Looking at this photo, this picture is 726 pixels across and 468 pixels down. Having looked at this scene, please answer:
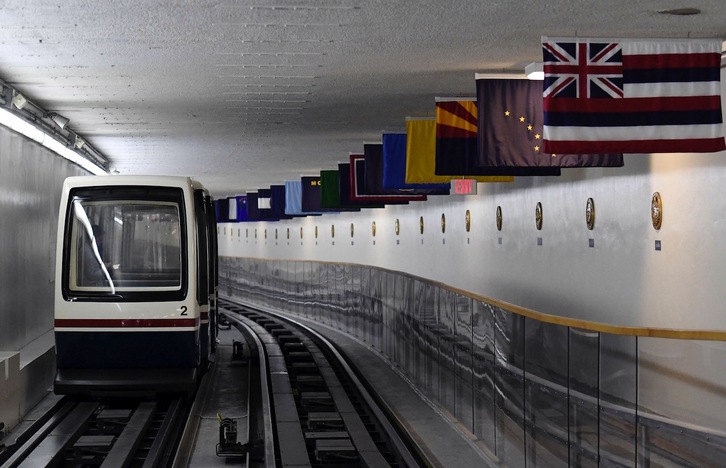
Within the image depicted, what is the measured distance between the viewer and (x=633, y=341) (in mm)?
6137

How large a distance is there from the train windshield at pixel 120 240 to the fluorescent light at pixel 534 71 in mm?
4530

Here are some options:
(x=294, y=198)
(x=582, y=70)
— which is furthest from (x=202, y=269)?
(x=294, y=198)

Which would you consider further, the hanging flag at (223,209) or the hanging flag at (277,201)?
the hanging flag at (223,209)

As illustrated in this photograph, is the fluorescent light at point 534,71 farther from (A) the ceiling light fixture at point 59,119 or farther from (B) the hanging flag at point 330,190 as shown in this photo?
(B) the hanging flag at point 330,190

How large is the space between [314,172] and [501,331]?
21.0 m

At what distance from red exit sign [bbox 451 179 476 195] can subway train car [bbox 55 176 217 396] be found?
538 centimetres

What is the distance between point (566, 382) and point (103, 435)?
6.42m

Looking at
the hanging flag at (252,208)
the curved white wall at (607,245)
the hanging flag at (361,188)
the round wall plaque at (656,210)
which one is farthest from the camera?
the hanging flag at (252,208)

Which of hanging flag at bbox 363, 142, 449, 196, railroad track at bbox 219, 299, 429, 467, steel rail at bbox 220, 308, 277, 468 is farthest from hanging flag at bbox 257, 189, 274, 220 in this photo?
hanging flag at bbox 363, 142, 449, 196

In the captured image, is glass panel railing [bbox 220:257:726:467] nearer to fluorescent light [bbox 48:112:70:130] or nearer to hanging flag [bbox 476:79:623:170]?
hanging flag [bbox 476:79:623:170]

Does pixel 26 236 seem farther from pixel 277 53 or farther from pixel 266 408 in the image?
pixel 277 53

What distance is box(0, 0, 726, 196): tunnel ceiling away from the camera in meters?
8.72

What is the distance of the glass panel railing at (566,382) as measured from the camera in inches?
225

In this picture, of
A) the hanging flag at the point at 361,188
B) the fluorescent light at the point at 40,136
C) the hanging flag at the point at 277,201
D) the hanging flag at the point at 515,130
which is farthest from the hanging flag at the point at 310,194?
the hanging flag at the point at 515,130
